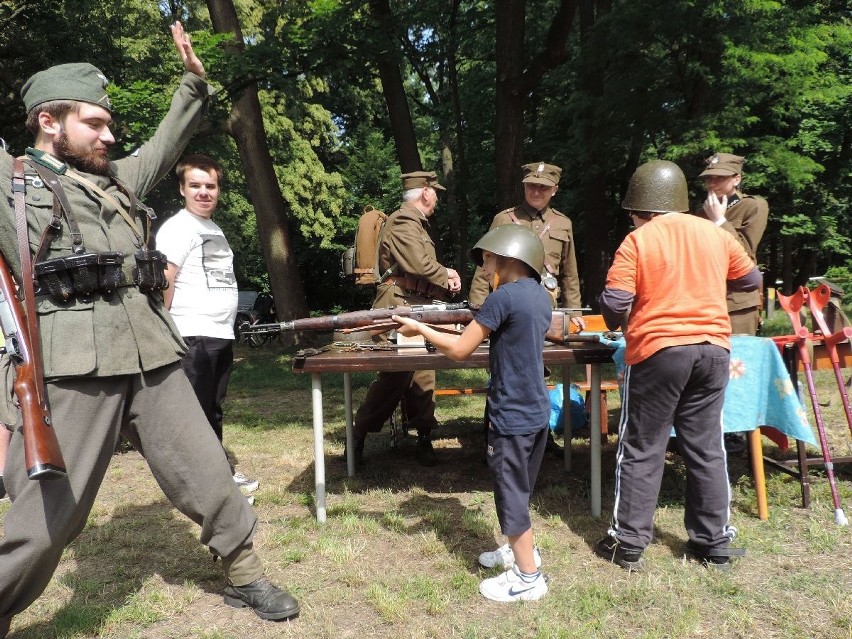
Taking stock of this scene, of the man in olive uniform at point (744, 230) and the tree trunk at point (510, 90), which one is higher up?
the tree trunk at point (510, 90)

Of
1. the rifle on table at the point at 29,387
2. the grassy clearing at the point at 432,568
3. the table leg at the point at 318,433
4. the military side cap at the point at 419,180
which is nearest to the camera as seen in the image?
the rifle on table at the point at 29,387

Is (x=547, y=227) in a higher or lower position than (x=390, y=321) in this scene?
higher

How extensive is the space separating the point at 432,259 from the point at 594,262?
815 centimetres

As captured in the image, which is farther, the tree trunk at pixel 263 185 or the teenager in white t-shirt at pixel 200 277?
the tree trunk at pixel 263 185

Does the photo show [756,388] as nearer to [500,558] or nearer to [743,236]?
[743,236]

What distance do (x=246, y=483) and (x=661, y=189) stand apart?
340 cm

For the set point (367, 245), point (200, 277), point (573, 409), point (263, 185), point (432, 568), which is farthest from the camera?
point (263, 185)

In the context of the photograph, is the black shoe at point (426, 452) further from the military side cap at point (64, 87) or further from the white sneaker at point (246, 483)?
the military side cap at point (64, 87)

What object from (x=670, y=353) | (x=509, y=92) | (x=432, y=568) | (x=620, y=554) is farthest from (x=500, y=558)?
(x=509, y=92)

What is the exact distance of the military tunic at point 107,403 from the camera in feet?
8.45

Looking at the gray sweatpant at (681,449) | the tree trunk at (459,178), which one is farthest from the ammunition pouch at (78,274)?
the tree trunk at (459,178)

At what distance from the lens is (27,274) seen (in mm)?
2535

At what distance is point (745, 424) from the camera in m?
4.01

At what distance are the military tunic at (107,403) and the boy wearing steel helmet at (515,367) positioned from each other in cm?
105
